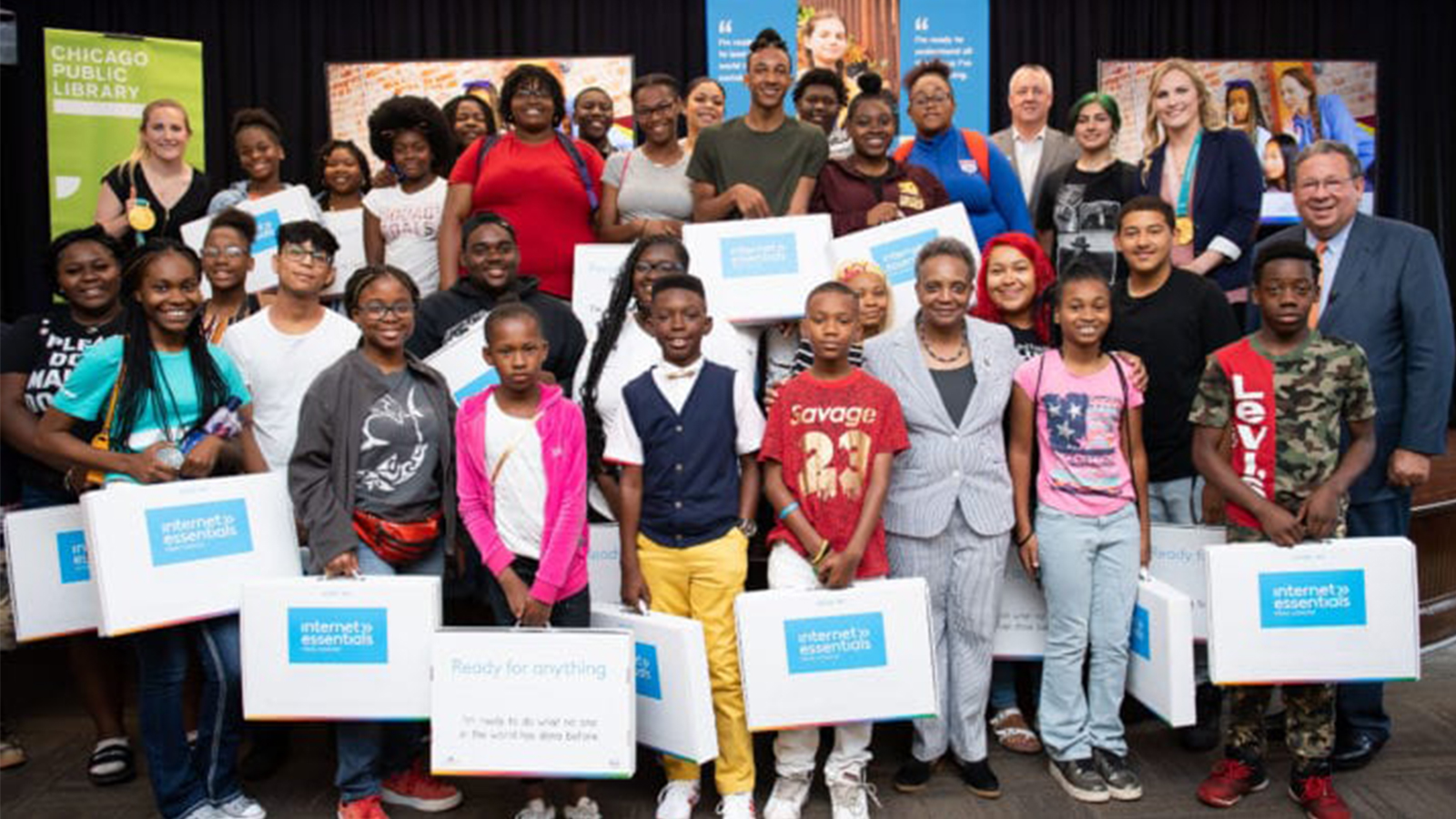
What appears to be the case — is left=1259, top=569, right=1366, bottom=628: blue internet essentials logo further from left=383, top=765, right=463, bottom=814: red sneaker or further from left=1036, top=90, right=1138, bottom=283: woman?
left=383, top=765, right=463, bottom=814: red sneaker

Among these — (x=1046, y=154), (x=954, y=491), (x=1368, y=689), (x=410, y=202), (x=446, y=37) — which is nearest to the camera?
(x=954, y=491)

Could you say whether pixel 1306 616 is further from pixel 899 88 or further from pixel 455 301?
pixel 899 88

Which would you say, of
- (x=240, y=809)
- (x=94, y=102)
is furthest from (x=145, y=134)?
(x=240, y=809)

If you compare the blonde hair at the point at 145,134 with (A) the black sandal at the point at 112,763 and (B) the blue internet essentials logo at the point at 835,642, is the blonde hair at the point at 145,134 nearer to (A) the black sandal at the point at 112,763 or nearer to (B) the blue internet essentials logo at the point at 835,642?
(A) the black sandal at the point at 112,763

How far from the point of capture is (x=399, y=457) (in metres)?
2.79

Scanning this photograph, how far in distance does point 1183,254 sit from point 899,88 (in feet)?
12.7

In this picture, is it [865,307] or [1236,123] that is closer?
[865,307]

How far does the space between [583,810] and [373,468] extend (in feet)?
3.39

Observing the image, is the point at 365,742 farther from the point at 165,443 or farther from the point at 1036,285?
the point at 1036,285

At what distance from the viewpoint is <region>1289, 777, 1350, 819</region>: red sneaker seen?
2768mm

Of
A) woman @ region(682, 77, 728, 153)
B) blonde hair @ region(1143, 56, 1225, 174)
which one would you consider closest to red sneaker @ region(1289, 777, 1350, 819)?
blonde hair @ region(1143, 56, 1225, 174)

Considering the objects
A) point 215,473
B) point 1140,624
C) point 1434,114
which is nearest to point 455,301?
point 215,473

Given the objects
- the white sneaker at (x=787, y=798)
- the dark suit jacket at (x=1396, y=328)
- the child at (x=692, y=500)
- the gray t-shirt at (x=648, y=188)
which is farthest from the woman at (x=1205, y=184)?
the white sneaker at (x=787, y=798)

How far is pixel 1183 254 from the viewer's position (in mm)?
3912
